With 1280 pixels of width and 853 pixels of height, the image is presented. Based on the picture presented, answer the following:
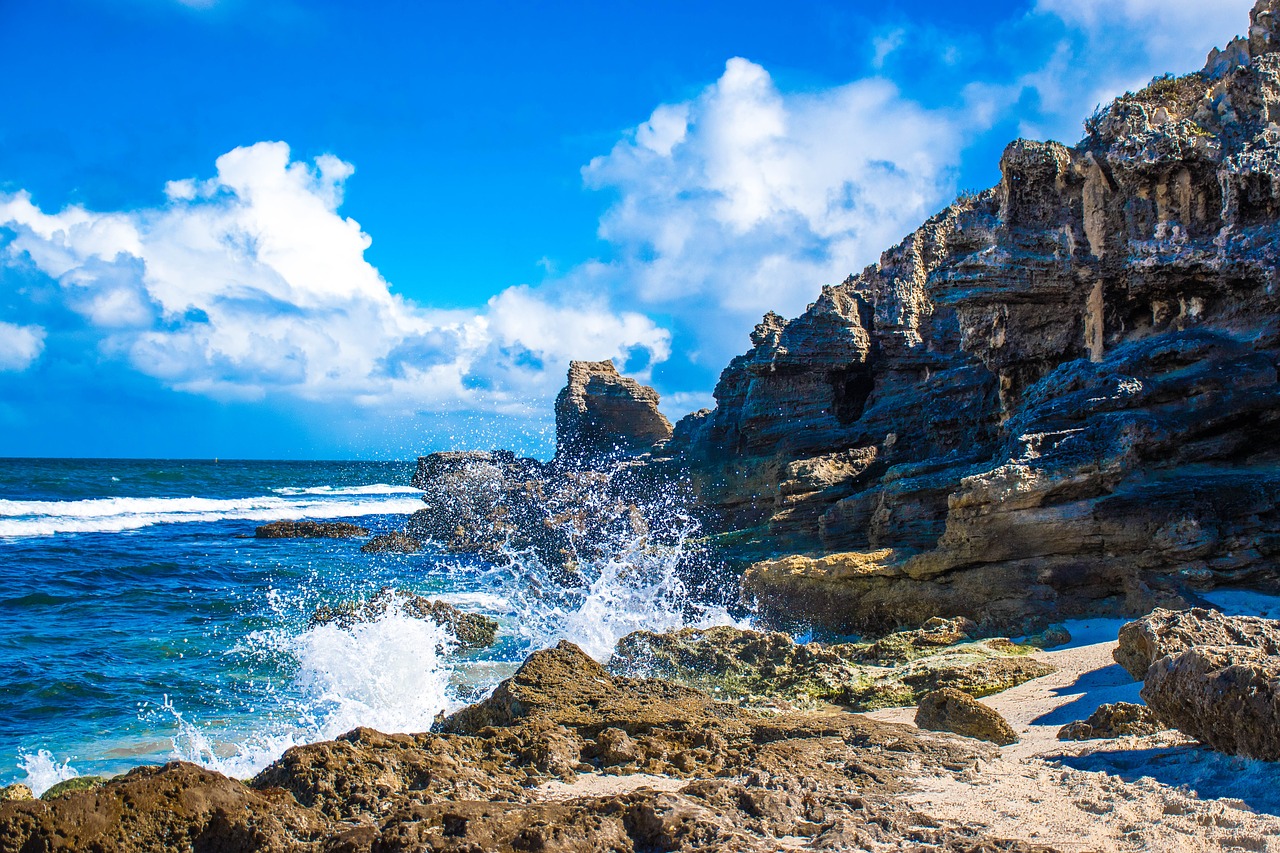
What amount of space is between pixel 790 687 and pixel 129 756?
717cm

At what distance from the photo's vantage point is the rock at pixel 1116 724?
5555 millimetres

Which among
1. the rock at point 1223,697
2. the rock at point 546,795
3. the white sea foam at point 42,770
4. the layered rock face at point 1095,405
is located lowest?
the white sea foam at point 42,770

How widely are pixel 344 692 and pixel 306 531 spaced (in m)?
26.4

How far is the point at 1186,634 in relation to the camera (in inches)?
250

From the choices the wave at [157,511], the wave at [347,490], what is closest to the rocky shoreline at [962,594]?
the wave at [157,511]

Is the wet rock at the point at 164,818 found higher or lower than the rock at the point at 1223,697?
lower

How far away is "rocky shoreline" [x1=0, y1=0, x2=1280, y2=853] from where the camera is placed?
4184 mm

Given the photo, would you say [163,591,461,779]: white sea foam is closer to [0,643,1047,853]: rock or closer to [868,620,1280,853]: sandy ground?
[0,643,1047,853]: rock

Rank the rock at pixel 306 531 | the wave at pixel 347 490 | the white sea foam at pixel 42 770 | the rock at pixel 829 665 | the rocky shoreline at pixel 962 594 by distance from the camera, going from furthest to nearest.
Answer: the wave at pixel 347 490, the rock at pixel 306 531, the rock at pixel 829 665, the white sea foam at pixel 42 770, the rocky shoreline at pixel 962 594

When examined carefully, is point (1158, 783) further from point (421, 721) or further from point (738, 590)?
point (738, 590)

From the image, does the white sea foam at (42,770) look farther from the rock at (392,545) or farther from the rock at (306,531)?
the rock at (306,531)

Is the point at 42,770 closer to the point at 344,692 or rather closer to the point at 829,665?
the point at 344,692

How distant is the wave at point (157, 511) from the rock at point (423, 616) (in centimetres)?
2190

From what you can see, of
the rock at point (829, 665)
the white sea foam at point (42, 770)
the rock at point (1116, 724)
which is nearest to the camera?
the rock at point (1116, 724)
